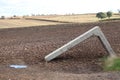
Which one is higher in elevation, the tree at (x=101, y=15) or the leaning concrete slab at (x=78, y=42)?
the leaning concrete slab at (x=78, y=42)

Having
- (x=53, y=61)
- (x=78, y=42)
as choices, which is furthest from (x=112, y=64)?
(x=53, y=61)

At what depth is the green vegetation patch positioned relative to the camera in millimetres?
12887

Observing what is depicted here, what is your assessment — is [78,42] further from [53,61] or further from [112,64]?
[112,64]

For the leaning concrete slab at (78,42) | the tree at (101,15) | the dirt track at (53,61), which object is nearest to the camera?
the dirt track at (53,61)

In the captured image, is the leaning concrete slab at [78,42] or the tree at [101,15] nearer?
the leaning concrete slab at [78,42]

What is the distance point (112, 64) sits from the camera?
528 inches

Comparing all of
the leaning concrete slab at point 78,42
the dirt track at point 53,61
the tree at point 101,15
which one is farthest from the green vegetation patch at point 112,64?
the tree at point 101,15

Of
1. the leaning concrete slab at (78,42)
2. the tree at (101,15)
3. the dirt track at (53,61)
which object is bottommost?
the tree at (101,15)

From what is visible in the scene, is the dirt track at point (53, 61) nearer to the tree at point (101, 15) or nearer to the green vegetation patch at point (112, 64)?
the green vegetation patch at point (112, 64)

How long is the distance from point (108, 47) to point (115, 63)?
1740mm

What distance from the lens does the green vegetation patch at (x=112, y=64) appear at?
1289cm

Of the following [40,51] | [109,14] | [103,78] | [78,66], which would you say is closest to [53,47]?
[40,51]

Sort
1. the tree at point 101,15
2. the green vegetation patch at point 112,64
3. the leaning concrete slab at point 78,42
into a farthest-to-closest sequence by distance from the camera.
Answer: the tree at point 101,15 < the leaning concrete slab at point 78,42 < the green vegetation patch at point 112,64

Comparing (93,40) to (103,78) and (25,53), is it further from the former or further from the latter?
(103,78)
